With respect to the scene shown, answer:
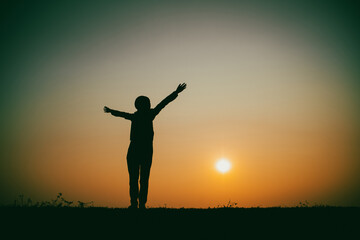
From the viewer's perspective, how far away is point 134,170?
28.8ft

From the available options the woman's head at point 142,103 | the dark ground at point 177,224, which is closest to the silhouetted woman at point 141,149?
the woman's head at point 142,103

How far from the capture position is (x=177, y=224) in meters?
6.17

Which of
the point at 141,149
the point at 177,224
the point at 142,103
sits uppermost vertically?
the point at 142,103

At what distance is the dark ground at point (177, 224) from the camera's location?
545 cm

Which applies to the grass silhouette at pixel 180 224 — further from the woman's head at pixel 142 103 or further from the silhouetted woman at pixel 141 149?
the woman's head at pixel 142 103

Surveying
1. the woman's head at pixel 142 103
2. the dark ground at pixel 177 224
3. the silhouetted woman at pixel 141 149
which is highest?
the woman's head at pixel 142 103

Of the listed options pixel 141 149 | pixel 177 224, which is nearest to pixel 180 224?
pixel 177 224

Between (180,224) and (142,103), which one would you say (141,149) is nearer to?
(142,103)

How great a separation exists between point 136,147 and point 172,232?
356 centimetres

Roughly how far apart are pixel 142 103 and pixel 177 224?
3816mm

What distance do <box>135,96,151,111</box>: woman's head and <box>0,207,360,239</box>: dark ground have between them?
2862 millimetres

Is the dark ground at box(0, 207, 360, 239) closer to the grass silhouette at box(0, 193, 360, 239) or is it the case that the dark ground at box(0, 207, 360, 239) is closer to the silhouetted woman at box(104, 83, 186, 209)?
the grass silhouette at box(0, 193, 360, 239)

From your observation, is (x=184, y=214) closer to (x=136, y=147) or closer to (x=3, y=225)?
(x=136, y=147)

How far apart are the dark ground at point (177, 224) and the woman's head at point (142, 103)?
2.86 m
